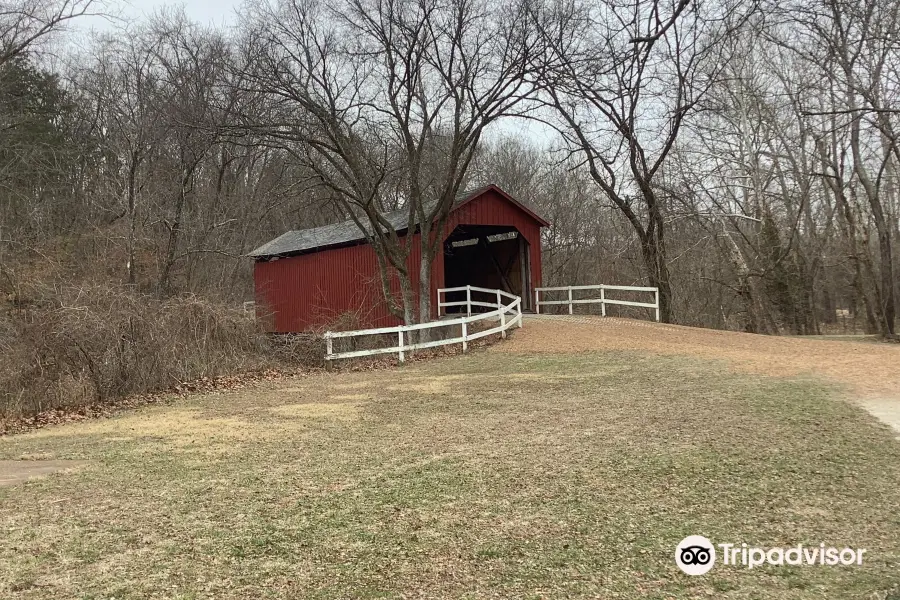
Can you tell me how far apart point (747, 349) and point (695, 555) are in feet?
37.8

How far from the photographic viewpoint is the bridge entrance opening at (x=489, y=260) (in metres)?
21.4

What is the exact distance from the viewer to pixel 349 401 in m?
9.40

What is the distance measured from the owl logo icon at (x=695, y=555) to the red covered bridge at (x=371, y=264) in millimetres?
15664

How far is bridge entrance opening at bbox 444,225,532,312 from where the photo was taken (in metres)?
21.4

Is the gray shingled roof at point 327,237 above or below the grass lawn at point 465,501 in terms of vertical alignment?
above

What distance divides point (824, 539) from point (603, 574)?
135 centimetres

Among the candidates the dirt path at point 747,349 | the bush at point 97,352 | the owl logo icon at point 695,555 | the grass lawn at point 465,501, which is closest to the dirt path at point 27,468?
the grass lawn at point 465,501

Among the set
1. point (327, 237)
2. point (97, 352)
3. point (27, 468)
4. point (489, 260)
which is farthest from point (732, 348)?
point (327, 237)

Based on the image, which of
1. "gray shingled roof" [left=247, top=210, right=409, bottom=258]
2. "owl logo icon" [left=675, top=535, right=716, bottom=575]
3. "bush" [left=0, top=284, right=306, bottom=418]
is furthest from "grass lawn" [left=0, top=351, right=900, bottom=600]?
"gray shingled roof" [left=247, top=210, right=409, bottom=258]

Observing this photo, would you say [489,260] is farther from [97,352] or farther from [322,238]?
[97,352]

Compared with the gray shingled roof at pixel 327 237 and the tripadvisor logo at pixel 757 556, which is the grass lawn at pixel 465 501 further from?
the gray shingled roof at pixel 327 237

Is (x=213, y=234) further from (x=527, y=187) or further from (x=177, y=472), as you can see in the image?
(x=177, y=472)

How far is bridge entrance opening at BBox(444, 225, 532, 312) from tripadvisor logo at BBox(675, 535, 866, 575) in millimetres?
16807

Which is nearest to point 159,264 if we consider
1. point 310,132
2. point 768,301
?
point 310,132
